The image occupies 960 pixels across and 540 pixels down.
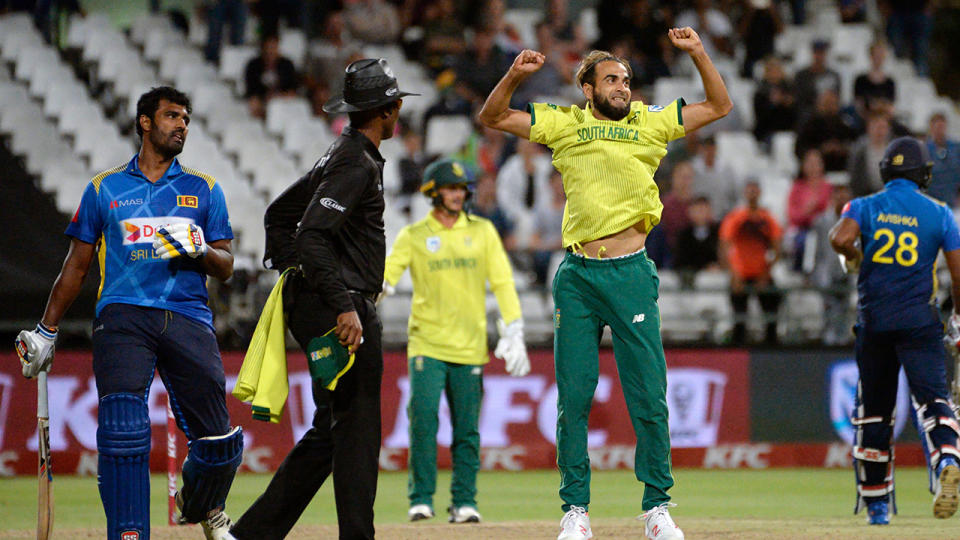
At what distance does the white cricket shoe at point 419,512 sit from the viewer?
10.9m

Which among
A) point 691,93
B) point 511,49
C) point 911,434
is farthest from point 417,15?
point 911,434

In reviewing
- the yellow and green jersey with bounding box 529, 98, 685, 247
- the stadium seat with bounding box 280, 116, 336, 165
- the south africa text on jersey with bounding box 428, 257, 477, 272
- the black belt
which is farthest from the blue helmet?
the stadium seat with bounding box 280, 116, 336, 165

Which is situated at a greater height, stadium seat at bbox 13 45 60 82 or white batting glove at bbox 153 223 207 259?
stadium seat at bbox 13 45 60 82

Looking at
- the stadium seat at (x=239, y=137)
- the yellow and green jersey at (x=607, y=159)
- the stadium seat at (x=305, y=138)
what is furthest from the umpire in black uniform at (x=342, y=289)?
the stadium seat at (x=239, y=137)

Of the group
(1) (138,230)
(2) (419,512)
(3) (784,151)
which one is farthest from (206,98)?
(1) (138,230)

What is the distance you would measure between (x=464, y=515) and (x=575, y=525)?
318 cm

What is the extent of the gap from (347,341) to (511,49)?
13316 mm

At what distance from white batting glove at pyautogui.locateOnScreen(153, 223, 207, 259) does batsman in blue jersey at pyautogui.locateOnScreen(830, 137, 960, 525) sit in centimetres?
482

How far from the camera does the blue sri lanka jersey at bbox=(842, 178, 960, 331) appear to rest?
9961 millimetres

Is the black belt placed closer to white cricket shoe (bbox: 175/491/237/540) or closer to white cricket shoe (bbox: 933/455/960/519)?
white cricket shoe (bbox: 175/491/237/540)

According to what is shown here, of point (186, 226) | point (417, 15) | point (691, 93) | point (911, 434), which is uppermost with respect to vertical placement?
point (417, 15)

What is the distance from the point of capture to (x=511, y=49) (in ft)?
64.7

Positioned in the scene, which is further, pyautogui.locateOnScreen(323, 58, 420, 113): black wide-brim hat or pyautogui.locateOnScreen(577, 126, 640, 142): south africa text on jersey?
pyautogui.locateOnScreen(577, 126, 640, 142): south africa text on jersey

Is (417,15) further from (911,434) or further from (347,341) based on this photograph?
(347,341)
